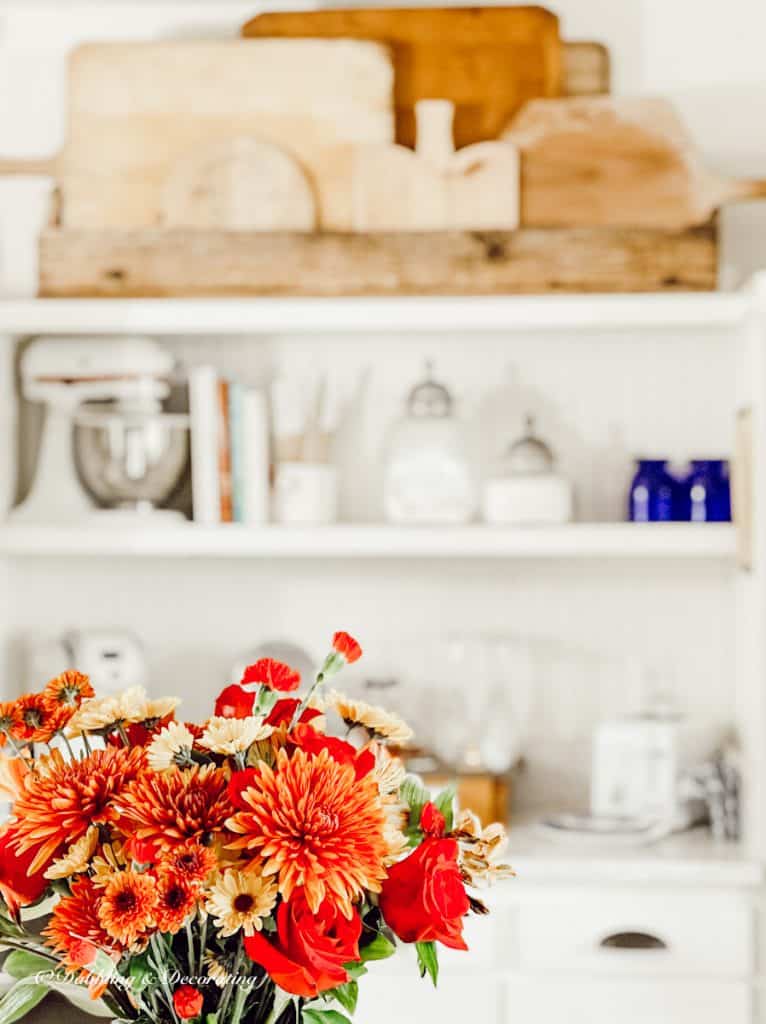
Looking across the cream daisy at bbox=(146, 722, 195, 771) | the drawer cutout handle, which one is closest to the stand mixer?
the drawer cutout handle

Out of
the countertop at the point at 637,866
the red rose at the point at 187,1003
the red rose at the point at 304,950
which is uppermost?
the red rose at the point at 304,950

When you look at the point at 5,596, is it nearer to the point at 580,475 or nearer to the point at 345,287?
the point at 345,287

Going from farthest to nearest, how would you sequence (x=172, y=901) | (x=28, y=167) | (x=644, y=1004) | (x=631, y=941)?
(x=28, y=167) → (x=631, y=941) → (x=644, y=1004) → (x=172, y=901)

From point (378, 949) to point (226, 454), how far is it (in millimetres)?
1788

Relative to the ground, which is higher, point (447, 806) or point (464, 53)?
point (464, 53)

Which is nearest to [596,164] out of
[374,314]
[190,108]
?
[374,314]

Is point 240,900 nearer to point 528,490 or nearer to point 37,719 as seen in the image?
point 37,719

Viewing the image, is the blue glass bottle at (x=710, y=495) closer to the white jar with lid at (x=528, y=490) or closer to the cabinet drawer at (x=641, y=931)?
the white jar with lid at (x=528, y=490)

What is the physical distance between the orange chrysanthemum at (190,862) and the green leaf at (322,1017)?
14 centimetres

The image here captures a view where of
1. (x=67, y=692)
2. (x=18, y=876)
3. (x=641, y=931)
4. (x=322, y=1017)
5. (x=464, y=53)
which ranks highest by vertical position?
(x=464, y=53)

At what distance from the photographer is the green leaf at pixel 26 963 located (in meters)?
0.88

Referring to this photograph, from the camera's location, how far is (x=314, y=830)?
0.82 meters

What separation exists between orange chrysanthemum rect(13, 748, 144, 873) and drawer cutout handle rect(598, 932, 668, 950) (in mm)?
1764

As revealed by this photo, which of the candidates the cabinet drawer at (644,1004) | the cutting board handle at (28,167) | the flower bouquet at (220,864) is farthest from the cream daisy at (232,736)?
the cutting board handle at (28,167)
